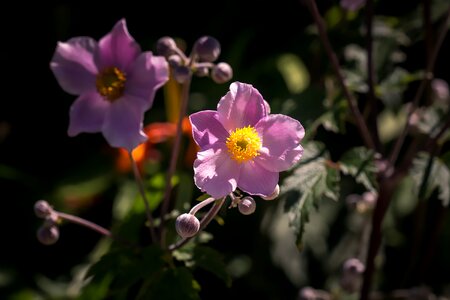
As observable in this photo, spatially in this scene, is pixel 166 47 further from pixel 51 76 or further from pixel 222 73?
pixel 51 76

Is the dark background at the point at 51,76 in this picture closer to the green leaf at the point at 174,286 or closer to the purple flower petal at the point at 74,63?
the purple flower petal at the point at 74,63

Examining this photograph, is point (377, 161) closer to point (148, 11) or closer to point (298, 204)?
point (298, 204)

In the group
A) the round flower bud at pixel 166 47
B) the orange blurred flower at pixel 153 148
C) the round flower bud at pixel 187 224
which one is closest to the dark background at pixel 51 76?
the orange blurred flower at pixel 153 148

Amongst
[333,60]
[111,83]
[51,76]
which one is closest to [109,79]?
[111,83]

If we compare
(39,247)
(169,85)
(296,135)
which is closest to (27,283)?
(39,247)

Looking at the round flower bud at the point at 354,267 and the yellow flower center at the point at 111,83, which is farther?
the round flower bud at the point at 354,267

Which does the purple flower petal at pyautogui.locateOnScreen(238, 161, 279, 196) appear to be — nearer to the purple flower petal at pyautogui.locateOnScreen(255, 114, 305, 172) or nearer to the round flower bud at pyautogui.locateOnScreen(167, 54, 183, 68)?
the purple flower petal at pyautogui.locateOnScreen(255, 114, 305, 172)
